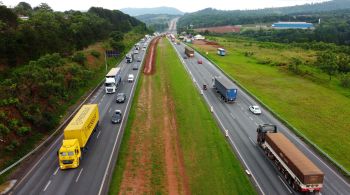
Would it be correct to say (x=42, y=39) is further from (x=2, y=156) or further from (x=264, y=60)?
(x=264, y=60)

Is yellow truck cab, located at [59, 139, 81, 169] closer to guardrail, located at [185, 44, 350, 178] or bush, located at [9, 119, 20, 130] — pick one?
bush, located at [9, 119, 20, 130]

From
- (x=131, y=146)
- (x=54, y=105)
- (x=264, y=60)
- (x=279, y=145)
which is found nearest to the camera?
(x=279, y=145)

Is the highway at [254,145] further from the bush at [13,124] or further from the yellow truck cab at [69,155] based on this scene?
the bush at [13,124]

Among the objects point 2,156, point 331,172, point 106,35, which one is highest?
point 106,35

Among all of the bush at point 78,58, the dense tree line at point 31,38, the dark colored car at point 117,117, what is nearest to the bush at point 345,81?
the dark colored car at point 117,117

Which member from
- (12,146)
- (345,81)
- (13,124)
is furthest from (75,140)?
(345,81)

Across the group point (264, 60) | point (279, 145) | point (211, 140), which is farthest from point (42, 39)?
point (264, 60)

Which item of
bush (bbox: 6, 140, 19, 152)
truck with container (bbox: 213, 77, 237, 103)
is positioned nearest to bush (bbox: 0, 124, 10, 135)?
bush (bbox: 6, 140, 19, 152)
